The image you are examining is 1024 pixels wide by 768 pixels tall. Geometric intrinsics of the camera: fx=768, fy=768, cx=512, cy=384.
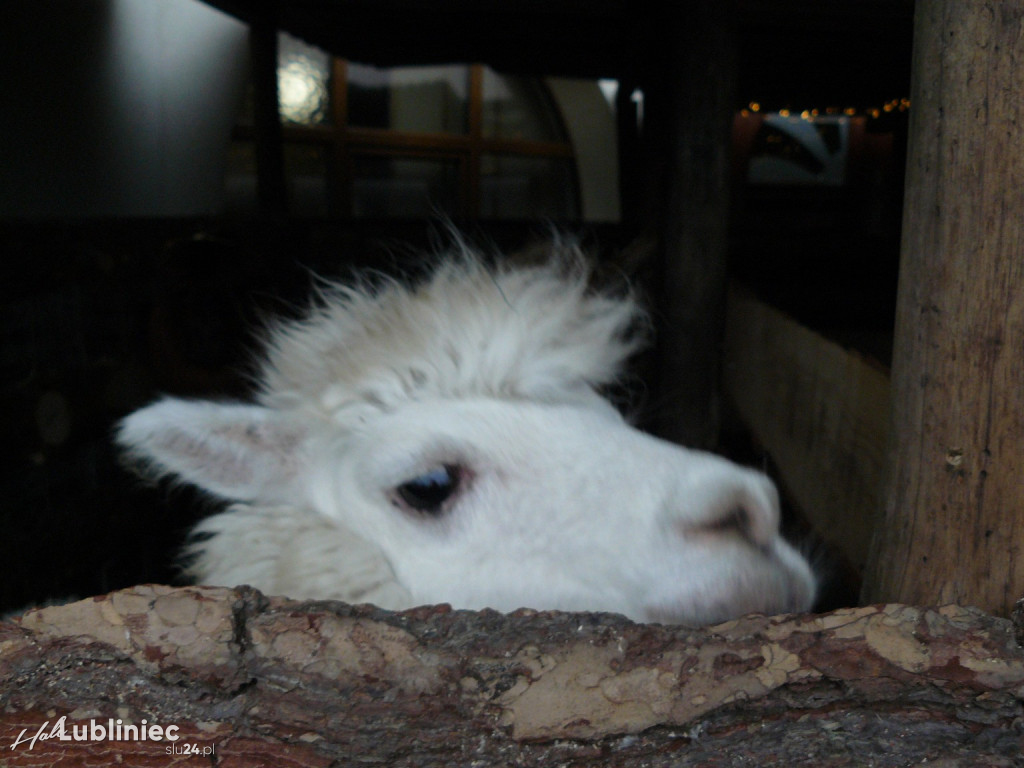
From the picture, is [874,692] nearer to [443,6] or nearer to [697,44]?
[697,44]

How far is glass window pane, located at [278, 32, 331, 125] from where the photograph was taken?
947 centimetres

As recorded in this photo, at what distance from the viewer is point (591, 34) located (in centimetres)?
600

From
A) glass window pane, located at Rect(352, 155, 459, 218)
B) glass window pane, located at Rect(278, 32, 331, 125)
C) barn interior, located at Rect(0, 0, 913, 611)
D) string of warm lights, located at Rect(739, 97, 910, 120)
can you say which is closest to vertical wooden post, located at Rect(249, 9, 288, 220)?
barn interior, located at Rect(0, 0, 913, 611)

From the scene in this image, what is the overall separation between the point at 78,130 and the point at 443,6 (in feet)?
8.27

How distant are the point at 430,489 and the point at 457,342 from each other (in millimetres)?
373

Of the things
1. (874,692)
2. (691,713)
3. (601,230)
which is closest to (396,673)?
(691,713)

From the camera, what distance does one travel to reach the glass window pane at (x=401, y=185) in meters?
Result: 10.2

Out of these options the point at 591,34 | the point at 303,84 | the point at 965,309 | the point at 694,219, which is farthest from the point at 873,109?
the point at 965,309

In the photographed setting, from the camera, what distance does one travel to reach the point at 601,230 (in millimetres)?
5184

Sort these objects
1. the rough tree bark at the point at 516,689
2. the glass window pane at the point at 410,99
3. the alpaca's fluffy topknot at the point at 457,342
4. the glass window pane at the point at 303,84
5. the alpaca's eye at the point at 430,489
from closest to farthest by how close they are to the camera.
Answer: the rough tree bark at the point at 516,689 < the alpaca's eye at the point at 430,489 < the alpaca's fluffy topknot at the point at 457,342 < the glass window pane at the point at 303,84 < the glass window pane at the point at 410,99

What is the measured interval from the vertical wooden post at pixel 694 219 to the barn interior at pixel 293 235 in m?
0.01

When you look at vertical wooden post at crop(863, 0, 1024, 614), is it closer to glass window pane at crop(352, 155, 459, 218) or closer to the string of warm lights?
the string of warm lights

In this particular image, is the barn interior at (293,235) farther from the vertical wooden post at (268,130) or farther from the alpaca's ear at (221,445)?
the alpaca's ear at (221,445)

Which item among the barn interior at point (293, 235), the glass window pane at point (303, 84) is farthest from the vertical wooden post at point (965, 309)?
the glass window pane at point (303, 84)
